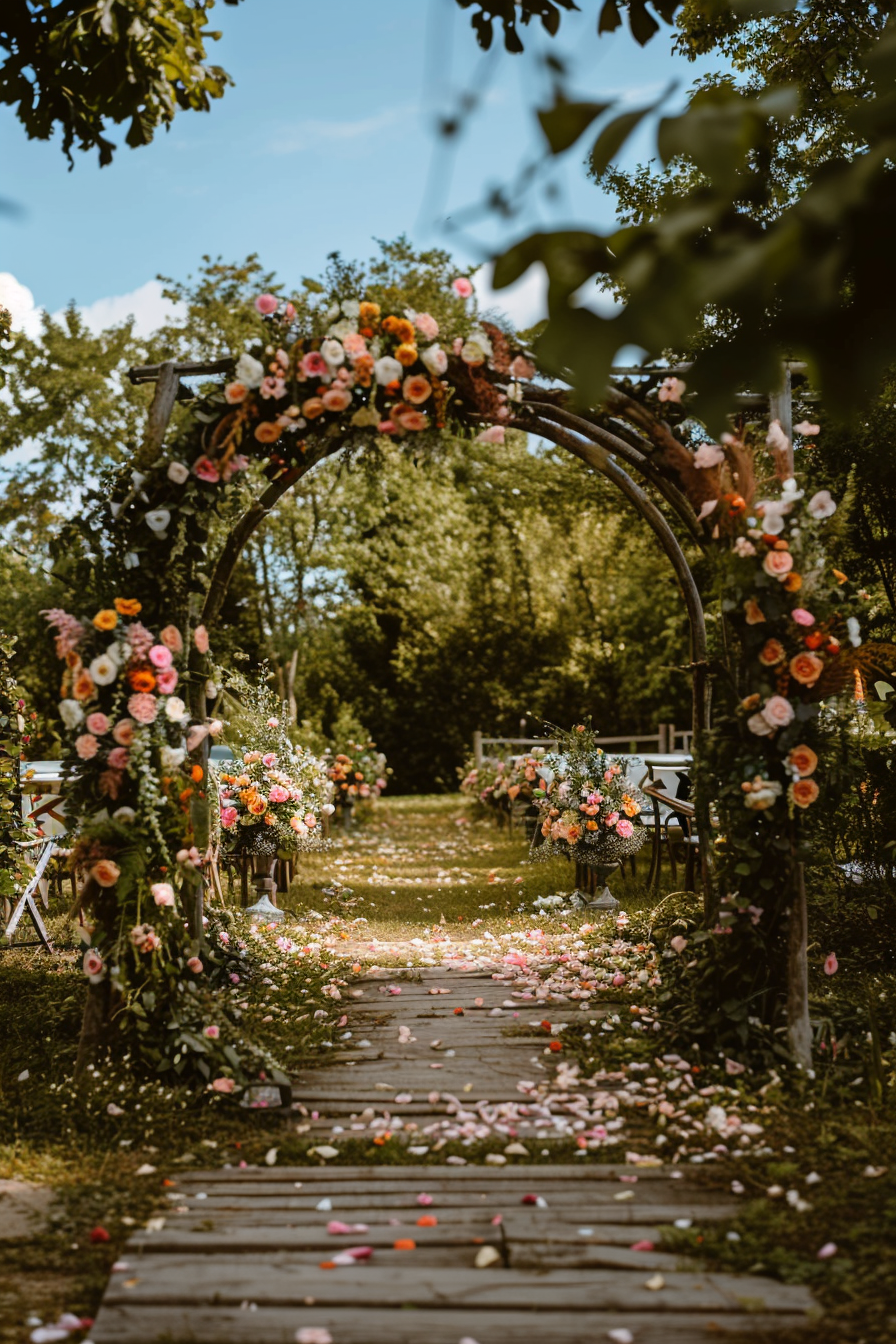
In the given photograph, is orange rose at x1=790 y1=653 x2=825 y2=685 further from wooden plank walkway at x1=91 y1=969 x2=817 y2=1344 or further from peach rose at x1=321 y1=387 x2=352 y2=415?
→ peach rose at x1=321 y1=387 x2=352 y2=415

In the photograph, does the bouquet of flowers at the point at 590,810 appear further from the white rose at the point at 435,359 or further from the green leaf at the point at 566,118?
the green leaf at the point at 566,118

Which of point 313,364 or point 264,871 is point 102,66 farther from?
point 264,871

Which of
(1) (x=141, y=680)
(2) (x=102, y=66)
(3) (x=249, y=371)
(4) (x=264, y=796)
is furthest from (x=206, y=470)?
(4) (x=264, y=796)

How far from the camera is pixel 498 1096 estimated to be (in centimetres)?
371

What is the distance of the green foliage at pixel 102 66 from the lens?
4.58 meters

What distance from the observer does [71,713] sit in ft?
12.3

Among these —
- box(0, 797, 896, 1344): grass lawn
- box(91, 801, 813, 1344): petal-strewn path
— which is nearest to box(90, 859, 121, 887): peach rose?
box(0, 797, 896, 1344): grass lawn

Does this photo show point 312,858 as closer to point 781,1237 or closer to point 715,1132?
point 715,1132

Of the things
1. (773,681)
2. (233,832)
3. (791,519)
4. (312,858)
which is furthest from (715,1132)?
(312,858)

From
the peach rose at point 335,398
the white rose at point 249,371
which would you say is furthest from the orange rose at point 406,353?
the white rose at point 249,371

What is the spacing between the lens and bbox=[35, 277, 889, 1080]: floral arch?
12.3ft

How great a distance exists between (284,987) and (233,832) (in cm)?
188

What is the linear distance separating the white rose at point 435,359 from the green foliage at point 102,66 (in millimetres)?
2184

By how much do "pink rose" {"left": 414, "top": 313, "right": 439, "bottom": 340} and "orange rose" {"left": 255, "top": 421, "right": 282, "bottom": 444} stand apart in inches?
27.6
